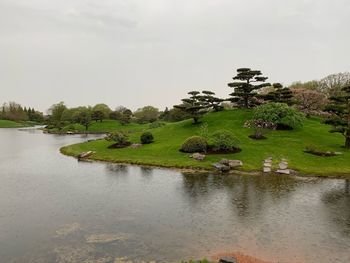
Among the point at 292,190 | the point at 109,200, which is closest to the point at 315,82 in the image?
the point at 292,190

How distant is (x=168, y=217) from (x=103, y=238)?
5.61 meters

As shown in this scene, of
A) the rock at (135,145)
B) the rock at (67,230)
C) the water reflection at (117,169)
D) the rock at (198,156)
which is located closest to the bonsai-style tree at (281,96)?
the rock at (135,145)

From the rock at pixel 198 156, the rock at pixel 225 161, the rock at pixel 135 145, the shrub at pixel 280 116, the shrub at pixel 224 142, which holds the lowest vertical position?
the rock at pixel 225 161

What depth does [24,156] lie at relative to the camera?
185ft

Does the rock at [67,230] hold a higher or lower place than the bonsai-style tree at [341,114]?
lower

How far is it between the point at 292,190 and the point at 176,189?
1134cm

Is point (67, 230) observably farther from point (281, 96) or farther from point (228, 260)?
point (281, 96)

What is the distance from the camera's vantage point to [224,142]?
158 feet

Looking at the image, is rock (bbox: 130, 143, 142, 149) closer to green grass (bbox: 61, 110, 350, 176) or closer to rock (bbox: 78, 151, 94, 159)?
green grass (bbox: 61, 110, 350, 176)

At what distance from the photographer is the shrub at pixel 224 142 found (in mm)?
48125

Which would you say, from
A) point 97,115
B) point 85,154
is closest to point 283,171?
point 85,154

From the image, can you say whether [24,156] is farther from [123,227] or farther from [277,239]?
[277,239]

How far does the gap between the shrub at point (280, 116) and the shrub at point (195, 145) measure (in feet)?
54.9

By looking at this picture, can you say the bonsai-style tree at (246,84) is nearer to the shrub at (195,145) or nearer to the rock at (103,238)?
the shrub at (195,145)
